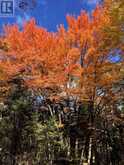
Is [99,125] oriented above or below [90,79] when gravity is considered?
below

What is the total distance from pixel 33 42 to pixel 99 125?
305 inches

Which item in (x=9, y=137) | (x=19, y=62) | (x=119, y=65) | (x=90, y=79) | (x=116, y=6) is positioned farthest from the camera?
(x=9, y=137)

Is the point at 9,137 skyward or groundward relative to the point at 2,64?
groundward

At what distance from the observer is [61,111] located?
22.9m

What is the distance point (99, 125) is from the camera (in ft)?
76.4

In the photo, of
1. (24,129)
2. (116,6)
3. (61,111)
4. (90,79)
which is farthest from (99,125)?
(116,6)

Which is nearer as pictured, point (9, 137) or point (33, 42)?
point (33, 42)

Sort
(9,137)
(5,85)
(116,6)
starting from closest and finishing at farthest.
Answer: (116,6)
(5,85)
(9,137)

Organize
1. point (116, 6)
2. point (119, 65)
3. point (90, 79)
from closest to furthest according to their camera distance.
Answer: point (116, 6), point (119, 65), point (90, 79)

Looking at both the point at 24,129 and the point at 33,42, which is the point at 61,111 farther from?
the point at 33,42

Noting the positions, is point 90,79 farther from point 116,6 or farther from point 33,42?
point 116,6

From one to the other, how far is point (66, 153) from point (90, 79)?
243 inches

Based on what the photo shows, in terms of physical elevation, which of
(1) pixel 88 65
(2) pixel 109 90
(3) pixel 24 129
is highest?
(1) pixel 88 65

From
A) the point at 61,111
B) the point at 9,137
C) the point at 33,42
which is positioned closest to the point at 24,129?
the point at 9,137
